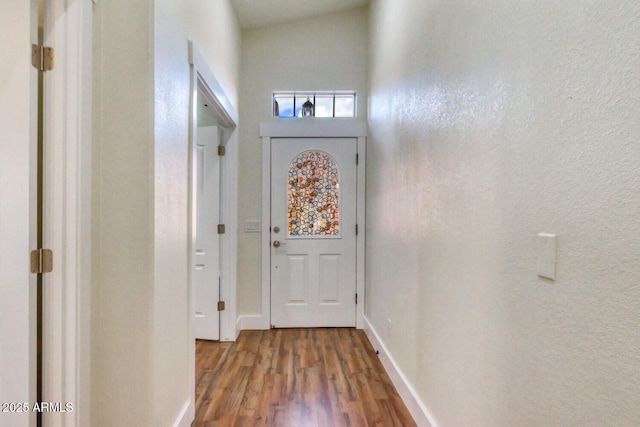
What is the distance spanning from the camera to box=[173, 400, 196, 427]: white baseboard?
1.54m

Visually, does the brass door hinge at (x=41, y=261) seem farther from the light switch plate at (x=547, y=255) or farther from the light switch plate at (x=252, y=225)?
the light switch plate at (x=252, y=225)

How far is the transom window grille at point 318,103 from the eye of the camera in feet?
10.4

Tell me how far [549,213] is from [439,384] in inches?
40.6

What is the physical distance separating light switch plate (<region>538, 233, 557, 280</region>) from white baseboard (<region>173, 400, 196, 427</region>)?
5.56 feet

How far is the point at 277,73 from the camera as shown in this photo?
10.2 ft


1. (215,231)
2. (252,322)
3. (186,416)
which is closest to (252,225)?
(215,231)

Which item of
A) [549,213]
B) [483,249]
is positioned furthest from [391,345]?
[549,213]

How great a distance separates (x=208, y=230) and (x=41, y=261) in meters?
1.62

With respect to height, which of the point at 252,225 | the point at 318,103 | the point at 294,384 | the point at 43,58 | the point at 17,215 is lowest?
the point at 294,384

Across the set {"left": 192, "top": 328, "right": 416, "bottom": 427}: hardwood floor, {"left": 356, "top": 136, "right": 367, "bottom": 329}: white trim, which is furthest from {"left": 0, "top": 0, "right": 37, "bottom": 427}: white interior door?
{"left": 356, "top": 136, "right": 367, "bottom": 329}: white trim

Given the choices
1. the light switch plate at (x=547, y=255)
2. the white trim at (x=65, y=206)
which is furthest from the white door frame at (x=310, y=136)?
the light switch plate at (x=547, y=255)

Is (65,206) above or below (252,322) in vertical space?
above

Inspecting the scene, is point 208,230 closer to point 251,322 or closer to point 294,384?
point 251,322

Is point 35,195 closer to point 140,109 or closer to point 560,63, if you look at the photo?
point 140,109
